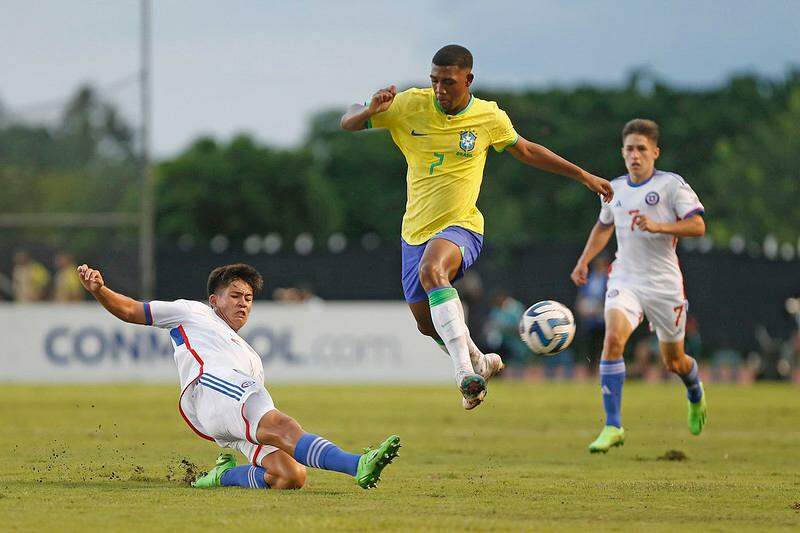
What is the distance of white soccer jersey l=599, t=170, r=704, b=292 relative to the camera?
476 inches

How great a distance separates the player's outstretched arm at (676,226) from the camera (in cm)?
1122

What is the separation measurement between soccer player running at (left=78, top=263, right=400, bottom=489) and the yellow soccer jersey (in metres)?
1.86

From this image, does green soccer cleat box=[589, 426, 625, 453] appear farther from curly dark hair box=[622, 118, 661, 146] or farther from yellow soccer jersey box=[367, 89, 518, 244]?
curly dark hair box=[622, 118, 661, 146]

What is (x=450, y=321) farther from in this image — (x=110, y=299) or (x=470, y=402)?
(x=110, y=299)

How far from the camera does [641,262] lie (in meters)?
12.5

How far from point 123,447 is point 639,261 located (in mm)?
4841

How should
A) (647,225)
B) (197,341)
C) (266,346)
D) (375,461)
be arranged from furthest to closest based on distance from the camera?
(266,346), (647,225), (197,341), (375,461)

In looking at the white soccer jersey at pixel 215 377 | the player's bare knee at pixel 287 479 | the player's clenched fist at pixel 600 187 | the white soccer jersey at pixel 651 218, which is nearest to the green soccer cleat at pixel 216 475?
the white soccer jersey at pixel 215 377

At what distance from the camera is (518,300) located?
117 feet

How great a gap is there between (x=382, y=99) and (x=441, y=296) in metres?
1.43

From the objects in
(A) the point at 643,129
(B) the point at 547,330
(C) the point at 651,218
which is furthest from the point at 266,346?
(B) the point at 547,330

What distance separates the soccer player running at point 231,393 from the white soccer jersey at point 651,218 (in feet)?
15.0

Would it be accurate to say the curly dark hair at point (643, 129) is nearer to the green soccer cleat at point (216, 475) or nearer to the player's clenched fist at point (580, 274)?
the player's clenched fist at point (580, 274)

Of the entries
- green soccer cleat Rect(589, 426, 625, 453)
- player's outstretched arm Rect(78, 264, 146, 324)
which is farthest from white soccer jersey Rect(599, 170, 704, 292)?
player's outstretched arm Rect(78, 264, 146, 324)
